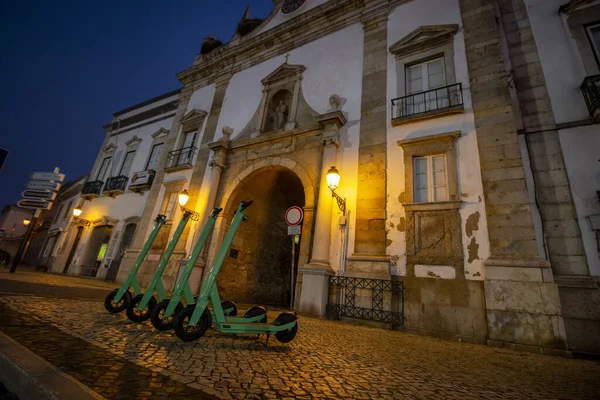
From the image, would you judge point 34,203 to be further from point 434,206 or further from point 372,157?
point 434,206

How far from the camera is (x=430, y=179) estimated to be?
6578 mm

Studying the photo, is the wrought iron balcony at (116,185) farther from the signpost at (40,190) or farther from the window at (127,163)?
the signpost at (40,190)

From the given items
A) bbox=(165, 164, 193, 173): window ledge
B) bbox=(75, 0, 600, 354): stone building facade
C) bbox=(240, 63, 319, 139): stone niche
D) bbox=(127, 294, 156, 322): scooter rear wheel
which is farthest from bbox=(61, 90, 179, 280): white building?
bbox=(127, 294, 156, 322): scooter rear wheel

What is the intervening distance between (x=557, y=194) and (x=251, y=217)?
28.3ft

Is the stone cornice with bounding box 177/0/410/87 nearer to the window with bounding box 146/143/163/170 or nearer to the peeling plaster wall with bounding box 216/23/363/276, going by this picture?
the peeling plaster wall with bounding box 216/23/363/276

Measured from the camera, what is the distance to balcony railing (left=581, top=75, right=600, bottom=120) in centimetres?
544

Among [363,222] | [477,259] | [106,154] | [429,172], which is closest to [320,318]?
[363,222]

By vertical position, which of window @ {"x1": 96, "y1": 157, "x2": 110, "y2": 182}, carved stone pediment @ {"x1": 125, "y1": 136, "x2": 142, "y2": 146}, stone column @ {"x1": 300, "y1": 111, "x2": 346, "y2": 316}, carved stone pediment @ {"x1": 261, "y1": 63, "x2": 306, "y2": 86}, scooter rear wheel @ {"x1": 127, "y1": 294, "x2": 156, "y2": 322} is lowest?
scooter rear wheel @ {"x1": 127, "y1": 294, "x2": 156, "y2": 322}

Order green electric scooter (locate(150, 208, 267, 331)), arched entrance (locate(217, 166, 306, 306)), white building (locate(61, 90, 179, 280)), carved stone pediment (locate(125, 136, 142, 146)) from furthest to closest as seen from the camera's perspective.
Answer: carved stone pediment (locate(125, 136, 142, 146))
white building (locate(61, 90, 179, 280))
arched entrance (locate(217, 166, 306, 306))
green electric scooter (locate(150, 208, 267, 331))

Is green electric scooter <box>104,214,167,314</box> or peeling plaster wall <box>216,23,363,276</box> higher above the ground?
peeling plaster wall <box>216,23,363,276</box>

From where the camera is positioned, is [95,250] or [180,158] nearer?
[180,158]

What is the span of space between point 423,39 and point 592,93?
4.14 metres

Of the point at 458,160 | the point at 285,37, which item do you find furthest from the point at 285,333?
the point at 285,37

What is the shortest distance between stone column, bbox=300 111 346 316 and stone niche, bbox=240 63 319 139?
5.19ft
